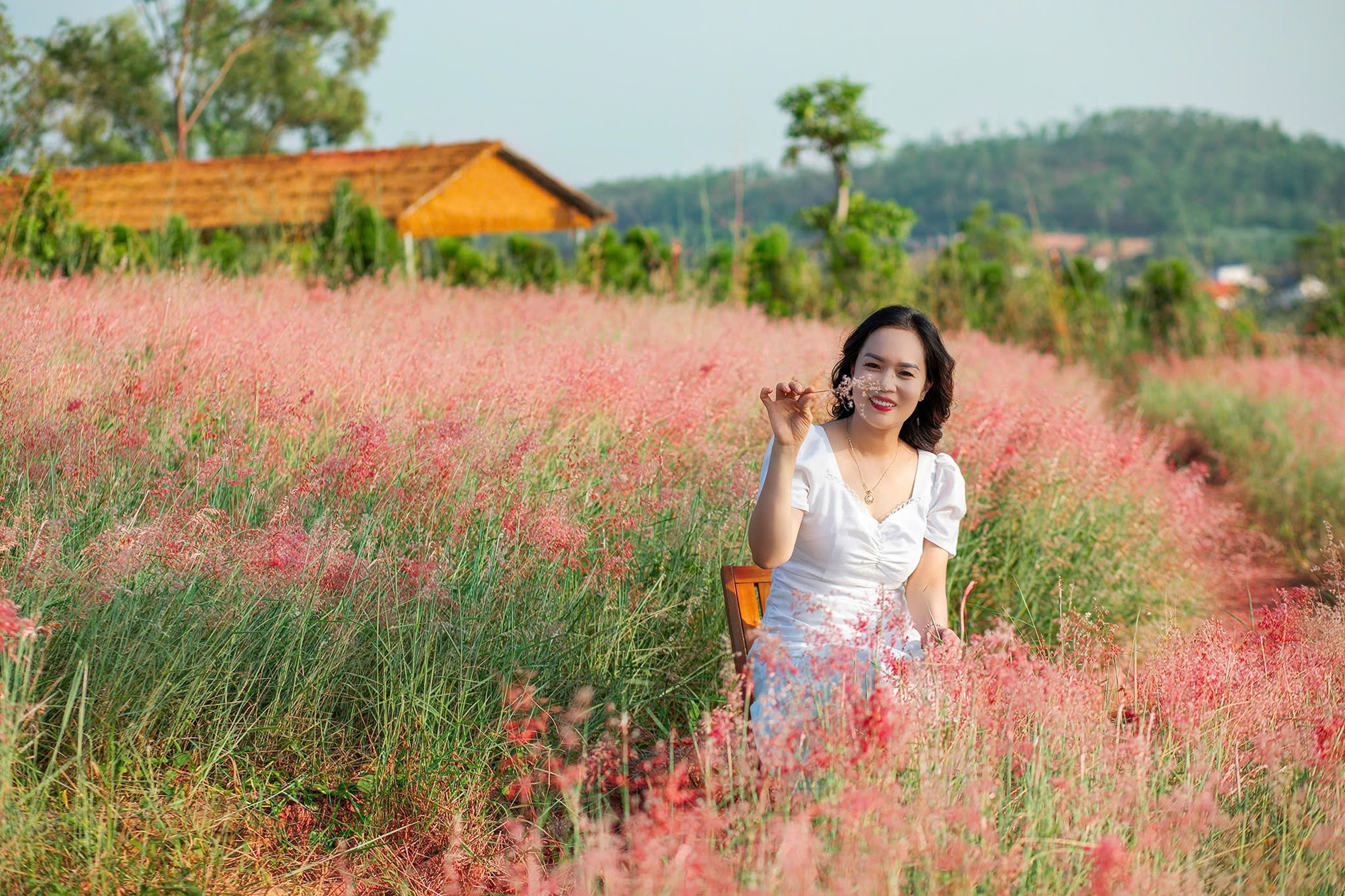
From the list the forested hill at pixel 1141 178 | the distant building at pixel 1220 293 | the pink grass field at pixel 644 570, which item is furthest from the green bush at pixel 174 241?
the forested hill at pixel 1141 178

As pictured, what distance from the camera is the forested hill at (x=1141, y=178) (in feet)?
119

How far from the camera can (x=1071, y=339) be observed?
41.8 feet

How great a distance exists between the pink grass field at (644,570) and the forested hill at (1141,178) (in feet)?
86.2

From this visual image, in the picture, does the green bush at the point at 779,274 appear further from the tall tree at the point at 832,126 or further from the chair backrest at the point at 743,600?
the chair backrest at the point at 743,600

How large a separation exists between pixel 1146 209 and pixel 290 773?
41.3 m

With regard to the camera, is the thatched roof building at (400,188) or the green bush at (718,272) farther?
the thatched roof building at (400,188)

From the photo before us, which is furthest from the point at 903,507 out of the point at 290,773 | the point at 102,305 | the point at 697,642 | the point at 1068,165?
the point at 1068,165

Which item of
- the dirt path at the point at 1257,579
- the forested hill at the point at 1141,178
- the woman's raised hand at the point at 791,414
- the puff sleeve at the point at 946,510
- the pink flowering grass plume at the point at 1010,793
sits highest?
the forested hill at the point at 1141,178

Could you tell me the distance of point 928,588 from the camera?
2924mm

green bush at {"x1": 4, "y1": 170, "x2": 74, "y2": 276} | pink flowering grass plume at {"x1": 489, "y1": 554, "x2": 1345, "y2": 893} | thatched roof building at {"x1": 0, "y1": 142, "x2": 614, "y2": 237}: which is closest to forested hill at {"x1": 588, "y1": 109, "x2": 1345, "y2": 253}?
thatched roof building at {"x1": 0, "y1": 142, "x2": 614, "y2": 237}

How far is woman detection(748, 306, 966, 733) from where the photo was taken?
2.60 metres

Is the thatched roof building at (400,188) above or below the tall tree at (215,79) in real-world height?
below

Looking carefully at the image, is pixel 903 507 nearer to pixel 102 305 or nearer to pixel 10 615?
pixel 10 615

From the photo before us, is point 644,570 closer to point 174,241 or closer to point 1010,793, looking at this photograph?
point 1010,793
